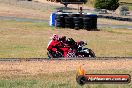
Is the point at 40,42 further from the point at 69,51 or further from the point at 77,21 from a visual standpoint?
the point at 77,21

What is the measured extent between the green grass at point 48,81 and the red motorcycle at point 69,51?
14.5 feet

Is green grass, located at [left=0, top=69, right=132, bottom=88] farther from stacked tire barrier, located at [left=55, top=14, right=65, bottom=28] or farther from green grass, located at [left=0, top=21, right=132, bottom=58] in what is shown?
stacked tire barrier, located at [left=55, top=14, right=65, bottom=28]

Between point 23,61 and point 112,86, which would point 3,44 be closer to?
point 23,61

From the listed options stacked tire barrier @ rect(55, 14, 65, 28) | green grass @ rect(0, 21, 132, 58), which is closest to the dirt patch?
green grass @ rect(0, 21, 132, 58)

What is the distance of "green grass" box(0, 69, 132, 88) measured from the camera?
1329 centimetres

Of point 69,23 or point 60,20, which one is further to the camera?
point 60,20

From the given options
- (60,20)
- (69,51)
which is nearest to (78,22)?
(60,20)

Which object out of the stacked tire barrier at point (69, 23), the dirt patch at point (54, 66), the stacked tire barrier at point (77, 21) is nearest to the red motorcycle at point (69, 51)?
the dirt patch at point (54, 66)

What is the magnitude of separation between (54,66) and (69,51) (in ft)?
11.4

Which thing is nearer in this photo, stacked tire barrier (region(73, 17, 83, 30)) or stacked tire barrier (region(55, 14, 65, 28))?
stacked tire barrier (region(73, 17, 83, 30))

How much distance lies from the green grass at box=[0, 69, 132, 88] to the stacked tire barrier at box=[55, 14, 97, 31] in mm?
23017

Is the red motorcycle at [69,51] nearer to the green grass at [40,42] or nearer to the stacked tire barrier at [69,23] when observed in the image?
the green grass at [40,42]

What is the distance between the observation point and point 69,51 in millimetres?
Result: 21859

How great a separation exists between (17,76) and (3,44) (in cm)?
1304
